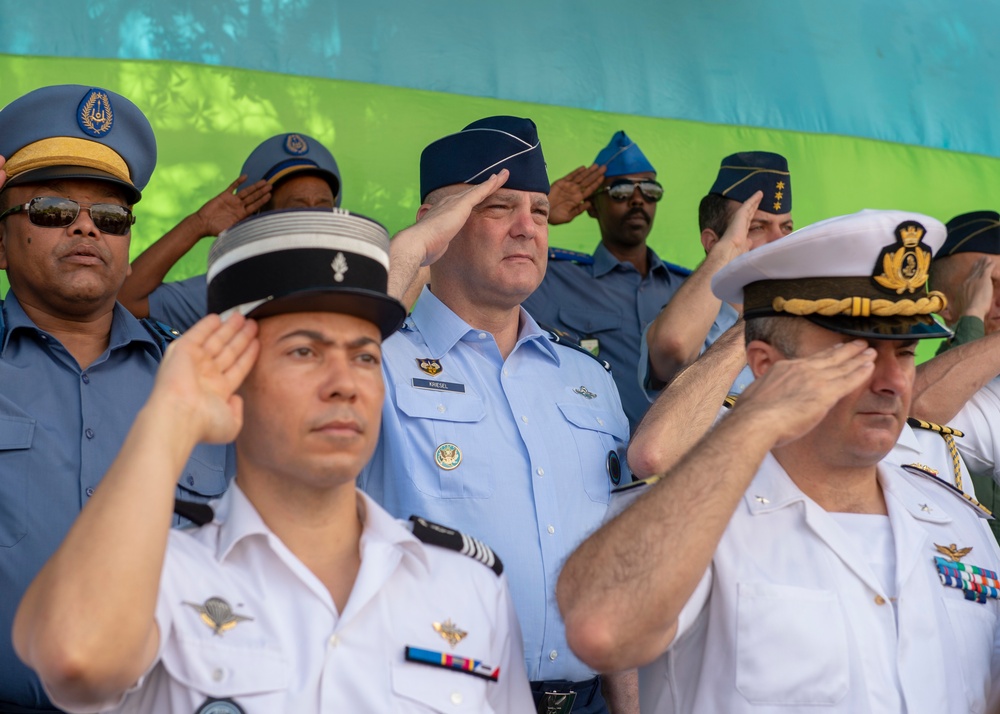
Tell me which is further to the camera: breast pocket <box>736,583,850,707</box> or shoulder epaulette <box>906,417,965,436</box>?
shoulder epaulette <box>906,417,965,436</box>

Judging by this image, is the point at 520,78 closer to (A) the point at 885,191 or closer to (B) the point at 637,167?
(B) the point at 637,167

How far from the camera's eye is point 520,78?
559 cm

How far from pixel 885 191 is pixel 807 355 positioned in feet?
13.7

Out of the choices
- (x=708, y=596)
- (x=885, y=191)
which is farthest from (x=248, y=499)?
(x=885, y=191)

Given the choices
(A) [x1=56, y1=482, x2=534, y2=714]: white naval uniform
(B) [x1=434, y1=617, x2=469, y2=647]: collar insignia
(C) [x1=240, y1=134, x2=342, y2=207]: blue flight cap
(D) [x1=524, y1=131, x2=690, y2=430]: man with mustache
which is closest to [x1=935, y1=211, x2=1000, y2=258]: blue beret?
(D) [x1=524, y1=131, x2=690, y2=430]: man with mustache

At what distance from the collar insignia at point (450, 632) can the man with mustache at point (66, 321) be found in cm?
98

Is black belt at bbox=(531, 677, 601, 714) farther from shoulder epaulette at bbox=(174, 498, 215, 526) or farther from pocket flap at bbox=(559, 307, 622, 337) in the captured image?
pocket flap at bbox=(559, 307, 622, 337)

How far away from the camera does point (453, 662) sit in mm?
2199

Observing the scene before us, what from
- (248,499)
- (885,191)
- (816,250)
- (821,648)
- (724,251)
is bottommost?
(821,648)

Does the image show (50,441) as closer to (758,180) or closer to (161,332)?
(161,332)

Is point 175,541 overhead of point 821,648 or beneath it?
overhead

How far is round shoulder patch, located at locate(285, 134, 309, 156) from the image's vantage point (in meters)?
4.55

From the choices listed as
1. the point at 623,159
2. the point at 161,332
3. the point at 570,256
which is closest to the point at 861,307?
the point at 161,332

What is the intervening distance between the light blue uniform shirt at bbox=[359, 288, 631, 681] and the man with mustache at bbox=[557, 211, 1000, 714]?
60 centimetres
